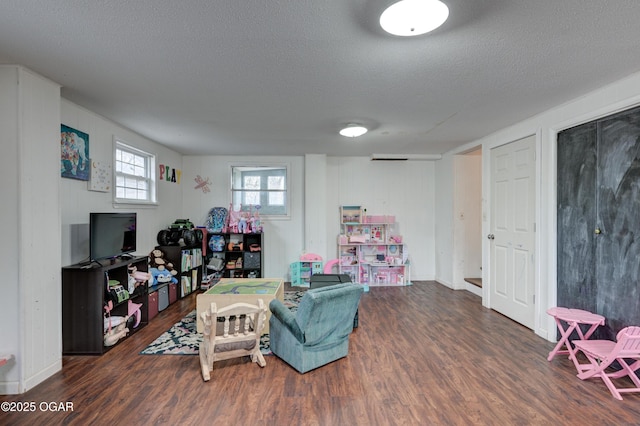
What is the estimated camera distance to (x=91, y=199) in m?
3.42

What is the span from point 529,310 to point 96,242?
4823 millimetres

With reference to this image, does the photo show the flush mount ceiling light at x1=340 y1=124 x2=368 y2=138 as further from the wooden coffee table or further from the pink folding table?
the pink folding table

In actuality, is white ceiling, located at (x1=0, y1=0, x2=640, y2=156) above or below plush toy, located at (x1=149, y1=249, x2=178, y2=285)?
above

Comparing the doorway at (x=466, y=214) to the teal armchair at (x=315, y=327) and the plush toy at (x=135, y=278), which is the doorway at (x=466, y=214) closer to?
the teal armchair at (x=315, y=327)

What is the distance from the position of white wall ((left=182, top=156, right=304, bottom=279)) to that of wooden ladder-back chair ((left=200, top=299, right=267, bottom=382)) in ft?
10.3

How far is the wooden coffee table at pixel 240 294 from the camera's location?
3.28 metres

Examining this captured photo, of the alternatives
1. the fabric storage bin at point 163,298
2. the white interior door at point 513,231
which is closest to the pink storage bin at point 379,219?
the white interior door at point 513,231

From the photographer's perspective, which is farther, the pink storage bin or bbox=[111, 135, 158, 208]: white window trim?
the pink storage bin

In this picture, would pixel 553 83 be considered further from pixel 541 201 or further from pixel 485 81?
pixel 541 201

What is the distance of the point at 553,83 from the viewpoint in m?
2.64

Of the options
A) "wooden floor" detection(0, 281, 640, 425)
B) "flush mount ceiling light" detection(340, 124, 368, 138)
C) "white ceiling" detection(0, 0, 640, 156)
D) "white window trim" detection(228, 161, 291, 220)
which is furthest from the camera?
"white window trim" detection(228, 161, 291, 220)

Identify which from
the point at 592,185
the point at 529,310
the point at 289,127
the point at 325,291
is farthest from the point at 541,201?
the point at 289,127

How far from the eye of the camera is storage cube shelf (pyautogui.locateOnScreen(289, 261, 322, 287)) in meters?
5.66

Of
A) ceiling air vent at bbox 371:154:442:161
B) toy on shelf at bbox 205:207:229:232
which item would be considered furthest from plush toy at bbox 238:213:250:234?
ceiling air vent at bbox 371:154:442:161
